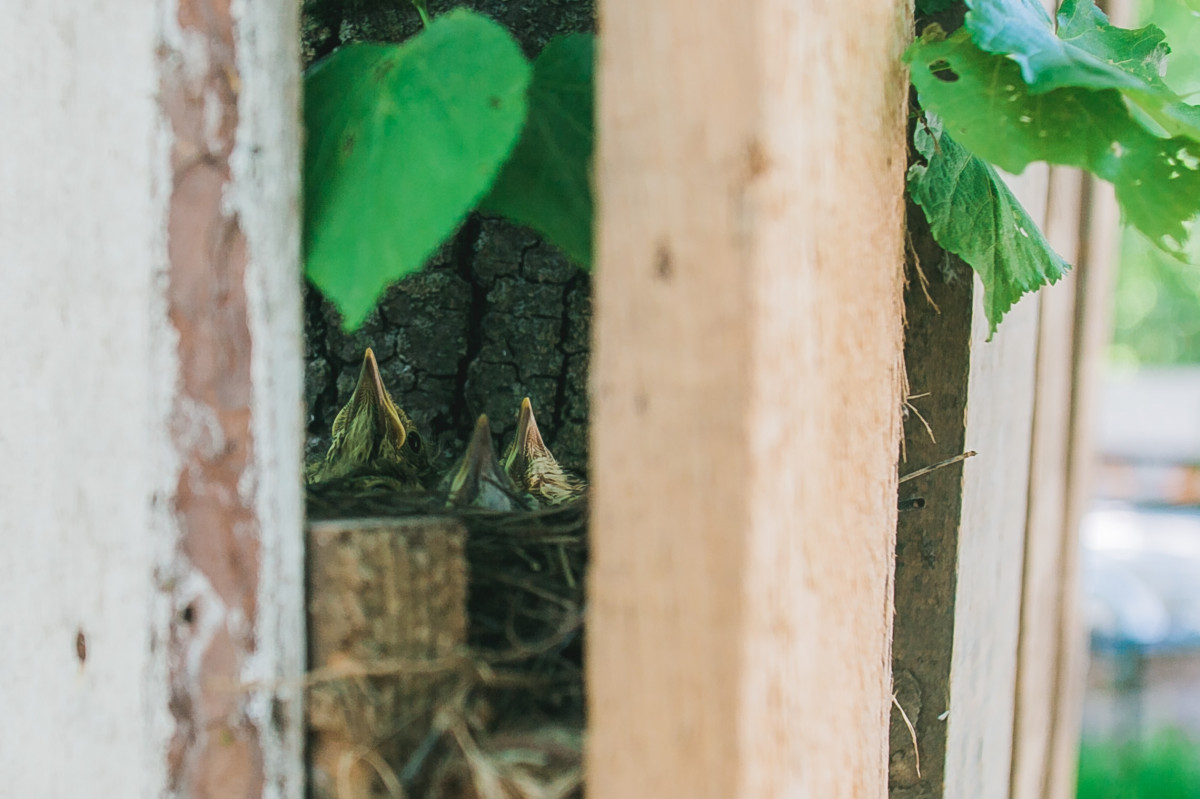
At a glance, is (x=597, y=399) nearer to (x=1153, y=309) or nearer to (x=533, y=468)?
(x=533, y=468)

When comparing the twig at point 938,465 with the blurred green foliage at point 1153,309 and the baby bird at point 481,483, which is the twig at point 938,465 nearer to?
the baby bird at point 481,483

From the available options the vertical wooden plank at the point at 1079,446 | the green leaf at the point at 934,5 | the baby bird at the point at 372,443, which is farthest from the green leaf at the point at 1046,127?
the vertical wooden plank at the point at 1079,446

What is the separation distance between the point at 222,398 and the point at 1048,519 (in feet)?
3.05

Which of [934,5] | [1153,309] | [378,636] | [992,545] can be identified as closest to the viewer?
[378,636]

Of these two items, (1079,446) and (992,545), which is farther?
(1079,446)

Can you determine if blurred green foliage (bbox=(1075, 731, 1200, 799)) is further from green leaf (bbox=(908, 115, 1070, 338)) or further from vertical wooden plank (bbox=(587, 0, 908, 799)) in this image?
vertical wooden plank (bbox=(587, 0, 908, 799))

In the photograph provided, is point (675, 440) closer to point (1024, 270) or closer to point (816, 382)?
point (816, 382)

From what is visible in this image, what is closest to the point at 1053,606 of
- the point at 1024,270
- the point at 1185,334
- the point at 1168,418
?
the point at 1024,270

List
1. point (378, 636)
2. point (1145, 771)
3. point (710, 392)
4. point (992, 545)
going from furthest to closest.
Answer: point (1145, 771) → point (992, 545) → point (378, 636) → point (710, 392)

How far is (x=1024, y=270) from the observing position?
604mm

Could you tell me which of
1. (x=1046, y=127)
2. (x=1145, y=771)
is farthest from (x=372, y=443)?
(x=1145, y=771)

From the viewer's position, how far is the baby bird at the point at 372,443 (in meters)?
0.68

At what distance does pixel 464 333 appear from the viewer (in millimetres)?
859

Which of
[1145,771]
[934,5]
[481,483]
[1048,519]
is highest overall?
[934,5]
